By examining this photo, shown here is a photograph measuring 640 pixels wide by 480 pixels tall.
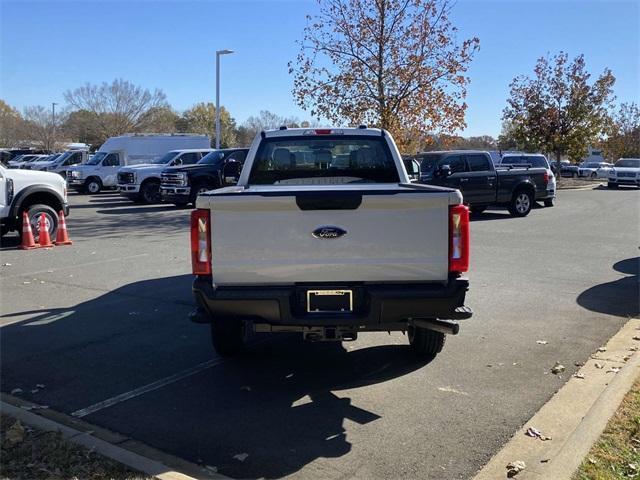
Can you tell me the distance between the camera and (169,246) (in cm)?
1257

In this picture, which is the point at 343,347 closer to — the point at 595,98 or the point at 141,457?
the point at 141,457

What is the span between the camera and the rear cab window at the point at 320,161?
6.45 m

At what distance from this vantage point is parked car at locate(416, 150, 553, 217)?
17.7 metres

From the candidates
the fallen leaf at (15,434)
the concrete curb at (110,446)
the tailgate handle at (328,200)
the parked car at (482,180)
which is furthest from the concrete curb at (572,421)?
the parked car at (482,180)

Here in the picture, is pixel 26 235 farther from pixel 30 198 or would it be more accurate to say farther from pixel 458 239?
pixel 458 239

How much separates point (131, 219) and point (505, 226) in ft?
34.8

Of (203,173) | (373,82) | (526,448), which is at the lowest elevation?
(526,448)

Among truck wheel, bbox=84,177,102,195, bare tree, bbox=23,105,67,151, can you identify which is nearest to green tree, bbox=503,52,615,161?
truck wheel, bbox=84,177,102,195

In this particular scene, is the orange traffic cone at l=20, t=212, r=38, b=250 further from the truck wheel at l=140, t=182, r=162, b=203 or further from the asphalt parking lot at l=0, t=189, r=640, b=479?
the truck wheel at l=140, t=182, r=162, b=203

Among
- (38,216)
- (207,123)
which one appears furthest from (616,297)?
(207,123)

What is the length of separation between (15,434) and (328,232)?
244cm

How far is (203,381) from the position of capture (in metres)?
5.12

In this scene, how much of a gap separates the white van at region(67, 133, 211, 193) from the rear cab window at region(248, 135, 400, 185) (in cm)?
2430

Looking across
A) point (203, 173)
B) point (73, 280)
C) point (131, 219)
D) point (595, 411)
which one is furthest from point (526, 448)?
point (203, 173)
